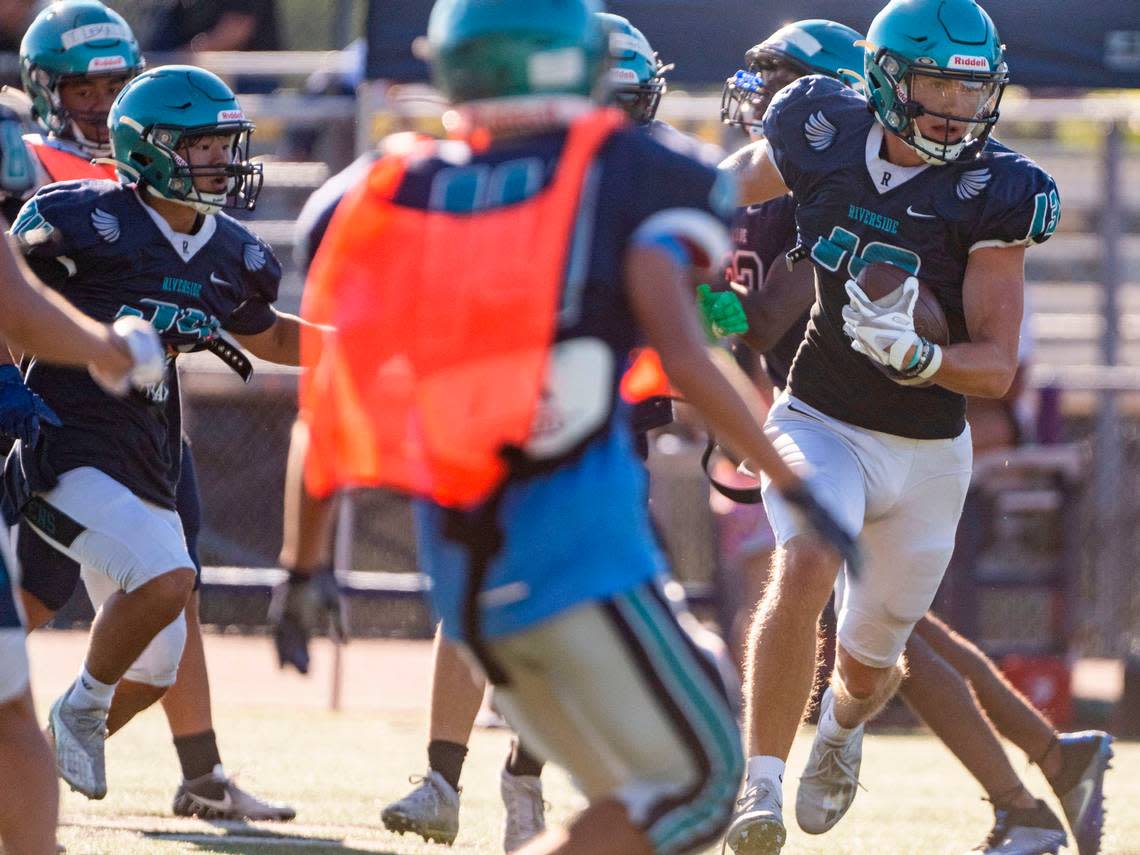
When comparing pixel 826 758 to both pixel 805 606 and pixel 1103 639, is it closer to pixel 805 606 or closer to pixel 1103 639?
pixel 805 606

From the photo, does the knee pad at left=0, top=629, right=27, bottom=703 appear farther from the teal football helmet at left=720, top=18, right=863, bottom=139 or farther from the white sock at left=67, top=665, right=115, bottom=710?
the teal football helmet at left=720, top=18, right=863, bottom=139

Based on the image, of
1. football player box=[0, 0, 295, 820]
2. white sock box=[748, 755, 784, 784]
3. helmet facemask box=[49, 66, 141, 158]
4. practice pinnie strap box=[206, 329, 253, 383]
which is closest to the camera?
white sock box=[748, 755, 784, 784]

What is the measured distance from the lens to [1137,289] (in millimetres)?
→ 11797

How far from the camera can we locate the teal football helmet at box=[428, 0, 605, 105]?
3043 mm

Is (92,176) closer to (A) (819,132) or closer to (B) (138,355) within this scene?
(A) (819,132)

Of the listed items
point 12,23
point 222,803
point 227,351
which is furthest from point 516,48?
point 12,23

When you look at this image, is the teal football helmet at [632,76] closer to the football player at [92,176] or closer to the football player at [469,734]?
the football player at [469,734]

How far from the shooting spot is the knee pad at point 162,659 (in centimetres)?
521

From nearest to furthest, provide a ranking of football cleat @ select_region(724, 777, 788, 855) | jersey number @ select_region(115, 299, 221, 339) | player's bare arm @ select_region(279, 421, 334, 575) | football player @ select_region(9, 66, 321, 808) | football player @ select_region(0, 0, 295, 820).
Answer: player's bare arm @ select_region(279, 421, 334, 575)
football cleat @ select_region(724, 777, 788, 855)
football player @ select_region(9, 66, 321, 808)
jersey number @ select_region(115, 299, 221, 339)
football player @ select_region(0, 0, 295, 820)

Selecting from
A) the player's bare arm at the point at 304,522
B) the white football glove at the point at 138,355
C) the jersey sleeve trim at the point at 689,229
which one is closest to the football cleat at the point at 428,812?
the white football glove at the point at 138,355

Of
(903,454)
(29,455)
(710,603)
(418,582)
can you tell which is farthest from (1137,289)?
(29,455)

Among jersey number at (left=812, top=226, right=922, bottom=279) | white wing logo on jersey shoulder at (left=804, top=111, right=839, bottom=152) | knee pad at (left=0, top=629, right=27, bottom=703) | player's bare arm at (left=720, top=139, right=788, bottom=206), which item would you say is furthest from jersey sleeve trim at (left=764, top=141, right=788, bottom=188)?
knee pad at (left=0, top=629, right=27, bottom=703)

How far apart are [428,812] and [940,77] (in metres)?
2.25

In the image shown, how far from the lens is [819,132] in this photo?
504 cm
